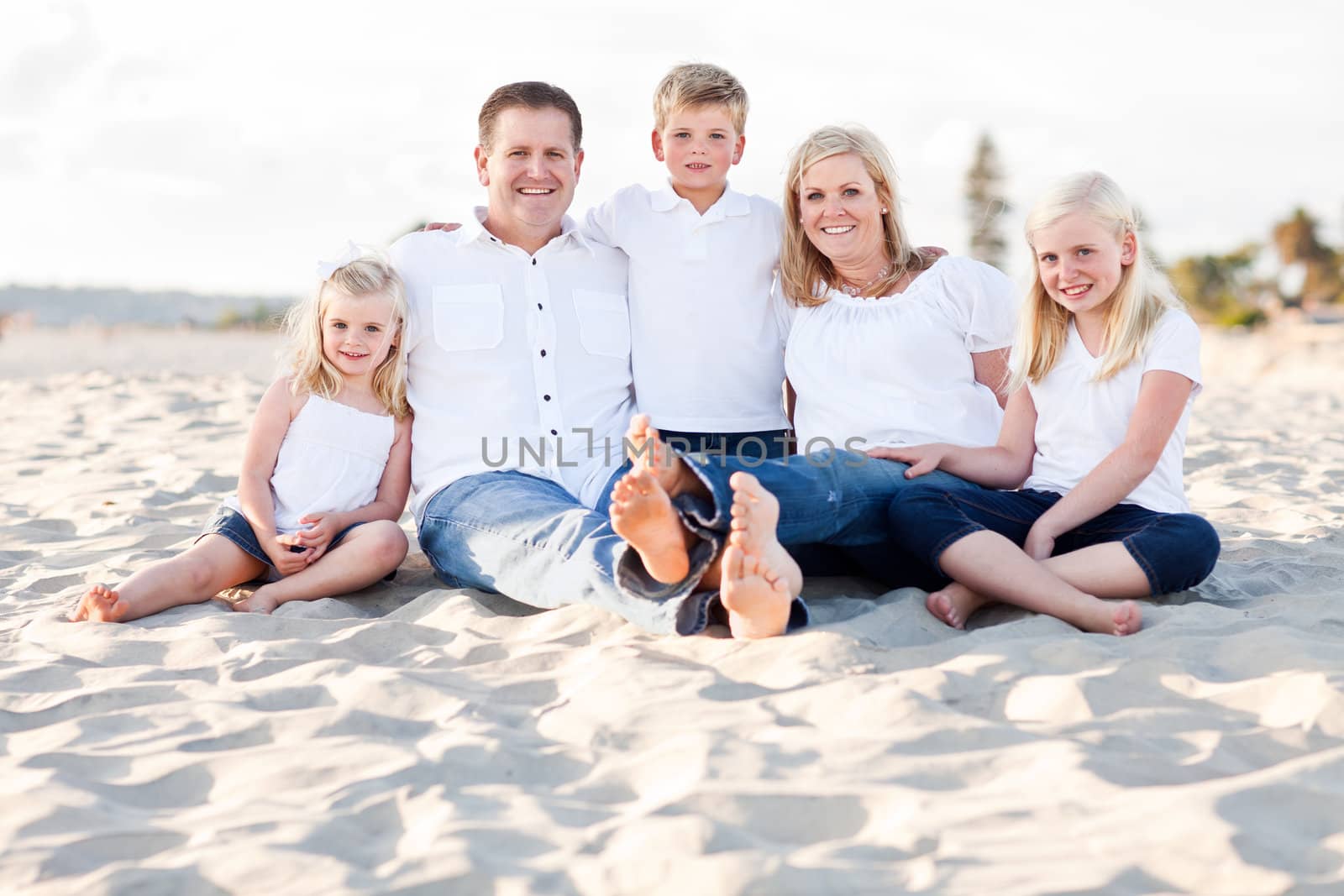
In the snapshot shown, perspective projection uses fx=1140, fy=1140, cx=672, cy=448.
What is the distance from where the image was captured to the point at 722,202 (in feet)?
12.2

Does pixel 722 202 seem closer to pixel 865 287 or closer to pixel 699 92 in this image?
pixel 699 92

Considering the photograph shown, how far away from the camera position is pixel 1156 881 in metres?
1.63

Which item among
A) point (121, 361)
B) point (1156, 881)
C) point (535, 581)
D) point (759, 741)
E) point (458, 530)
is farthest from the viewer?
point (121, 361)

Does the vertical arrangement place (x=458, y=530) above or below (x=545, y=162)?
below

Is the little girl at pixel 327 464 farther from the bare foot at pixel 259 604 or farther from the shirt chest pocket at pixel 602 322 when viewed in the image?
the shirt chest pocket at pixel 602 322

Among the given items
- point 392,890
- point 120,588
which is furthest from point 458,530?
point 392,890

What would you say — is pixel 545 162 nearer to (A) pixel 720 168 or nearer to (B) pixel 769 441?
(A) pixel 720 168

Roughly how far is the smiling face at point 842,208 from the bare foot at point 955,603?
1.13m

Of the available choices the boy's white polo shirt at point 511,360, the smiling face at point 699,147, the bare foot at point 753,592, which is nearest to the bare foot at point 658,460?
A: the bare foot at point 753,592

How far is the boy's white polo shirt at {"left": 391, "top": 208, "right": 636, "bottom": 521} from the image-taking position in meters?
3.53

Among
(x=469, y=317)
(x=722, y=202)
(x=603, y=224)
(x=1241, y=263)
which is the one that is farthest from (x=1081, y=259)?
(x=1241, y=263)

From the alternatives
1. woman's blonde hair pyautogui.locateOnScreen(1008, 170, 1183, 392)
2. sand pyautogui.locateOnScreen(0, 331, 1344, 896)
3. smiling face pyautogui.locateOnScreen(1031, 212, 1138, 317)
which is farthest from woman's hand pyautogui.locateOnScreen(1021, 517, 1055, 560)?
smiling face pyautogui.locateOnScreen(1031, 212, 1138, 317)

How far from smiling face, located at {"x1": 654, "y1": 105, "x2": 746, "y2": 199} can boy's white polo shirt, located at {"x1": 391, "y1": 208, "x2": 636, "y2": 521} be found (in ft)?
1.28

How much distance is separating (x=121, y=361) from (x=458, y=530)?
14109 millimetres
